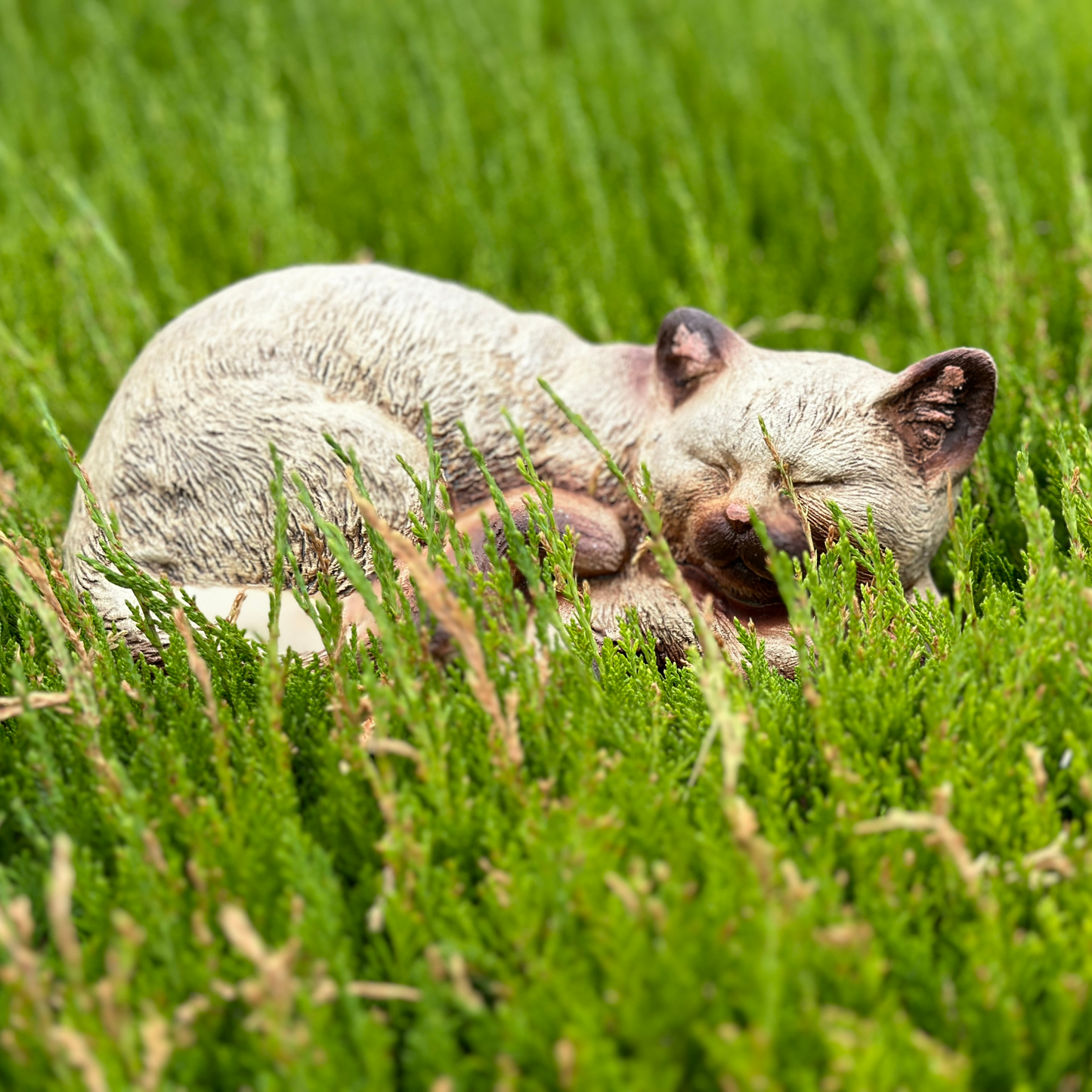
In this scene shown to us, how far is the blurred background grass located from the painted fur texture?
0.43 metres

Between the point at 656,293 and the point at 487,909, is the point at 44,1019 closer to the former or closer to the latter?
the point at 487,909

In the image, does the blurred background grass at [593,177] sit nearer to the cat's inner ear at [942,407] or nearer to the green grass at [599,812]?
the green grass at [599,812]

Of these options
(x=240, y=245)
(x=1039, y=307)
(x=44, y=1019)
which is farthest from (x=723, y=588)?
(x=240, y=245)

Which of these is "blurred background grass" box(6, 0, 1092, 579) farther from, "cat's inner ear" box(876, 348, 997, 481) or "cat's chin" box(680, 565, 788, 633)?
"cat's chin" box(680, 565, 788, 633)

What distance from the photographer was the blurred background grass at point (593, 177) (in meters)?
2.74

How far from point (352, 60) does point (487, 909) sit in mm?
4269

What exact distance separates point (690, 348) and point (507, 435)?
0.37 metres

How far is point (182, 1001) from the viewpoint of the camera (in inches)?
47.3

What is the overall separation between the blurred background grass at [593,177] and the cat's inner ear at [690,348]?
672mm

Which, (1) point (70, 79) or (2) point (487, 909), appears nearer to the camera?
(2) point (487, 909)

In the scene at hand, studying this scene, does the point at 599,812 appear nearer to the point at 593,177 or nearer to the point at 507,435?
the point at 507,435

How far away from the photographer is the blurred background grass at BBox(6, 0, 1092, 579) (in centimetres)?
274

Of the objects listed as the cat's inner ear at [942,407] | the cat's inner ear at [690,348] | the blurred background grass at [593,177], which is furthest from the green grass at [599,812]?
the cat's inner ear at [690,348]

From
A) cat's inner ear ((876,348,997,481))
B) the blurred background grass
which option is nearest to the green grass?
the blurred background grass
